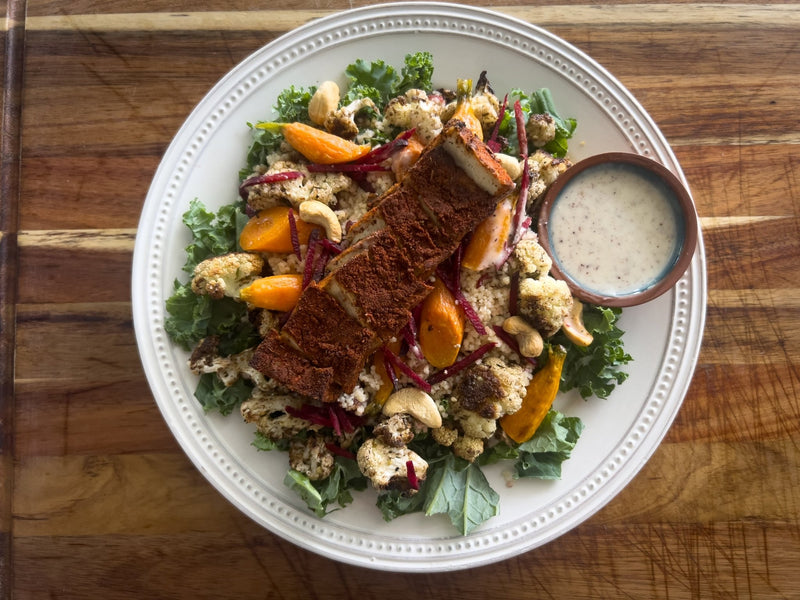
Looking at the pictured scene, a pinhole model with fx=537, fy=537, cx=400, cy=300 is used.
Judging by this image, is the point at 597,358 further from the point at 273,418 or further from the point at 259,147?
the point at 259,147

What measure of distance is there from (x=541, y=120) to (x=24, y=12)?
3.03 metres

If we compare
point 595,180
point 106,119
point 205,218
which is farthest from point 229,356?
point 595,180

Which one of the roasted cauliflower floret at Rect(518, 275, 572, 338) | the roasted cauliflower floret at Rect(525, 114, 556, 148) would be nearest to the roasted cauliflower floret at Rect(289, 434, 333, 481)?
the roasted cauliflower floret at Rect(518, 275, 572, 338)

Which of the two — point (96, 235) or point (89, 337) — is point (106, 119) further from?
point (89, 337)

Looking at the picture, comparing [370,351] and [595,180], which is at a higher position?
[595,180]

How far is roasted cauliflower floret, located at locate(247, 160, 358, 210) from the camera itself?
257cm

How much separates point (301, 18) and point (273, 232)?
1358 millimetres

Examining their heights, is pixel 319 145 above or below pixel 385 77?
below

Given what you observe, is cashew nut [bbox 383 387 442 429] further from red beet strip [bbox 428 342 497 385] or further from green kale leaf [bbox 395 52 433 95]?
green kale leaf [bbox 395 52 433 95]

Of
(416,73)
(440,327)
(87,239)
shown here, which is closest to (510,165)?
(416,73)

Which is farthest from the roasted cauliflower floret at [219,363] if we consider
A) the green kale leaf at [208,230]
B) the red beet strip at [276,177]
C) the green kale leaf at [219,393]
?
the red beet strip at [276,177]

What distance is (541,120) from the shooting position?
2.70 meters

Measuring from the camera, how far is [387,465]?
8.25 feet

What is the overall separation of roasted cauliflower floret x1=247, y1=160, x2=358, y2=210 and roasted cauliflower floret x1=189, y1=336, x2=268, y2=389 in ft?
2.40
